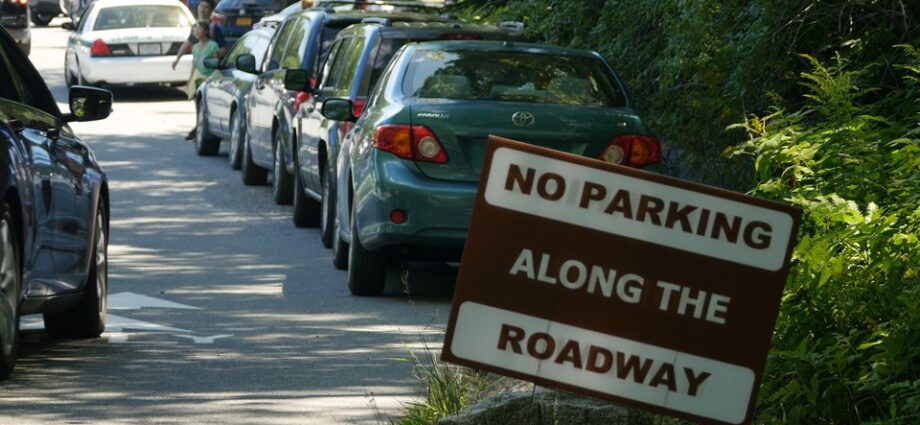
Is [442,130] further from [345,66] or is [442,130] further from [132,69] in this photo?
[132,69]

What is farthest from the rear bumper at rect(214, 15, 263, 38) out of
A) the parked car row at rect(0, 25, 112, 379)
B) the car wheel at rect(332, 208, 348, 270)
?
the parked car row at rect(0, 25, 112, 379)

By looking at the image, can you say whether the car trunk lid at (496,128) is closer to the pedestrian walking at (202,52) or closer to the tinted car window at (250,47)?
the tinted car window at (250,47)

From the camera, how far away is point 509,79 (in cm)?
1221

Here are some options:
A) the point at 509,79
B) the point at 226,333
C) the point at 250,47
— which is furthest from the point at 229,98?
the point at 226,333

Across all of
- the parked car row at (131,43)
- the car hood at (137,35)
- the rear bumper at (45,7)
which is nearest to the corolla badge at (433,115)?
the parked car row at (131,43)

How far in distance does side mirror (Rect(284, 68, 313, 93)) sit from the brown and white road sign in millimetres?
10040

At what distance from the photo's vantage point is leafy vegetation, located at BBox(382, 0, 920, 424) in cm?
698

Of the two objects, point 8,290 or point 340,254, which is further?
point 340,254

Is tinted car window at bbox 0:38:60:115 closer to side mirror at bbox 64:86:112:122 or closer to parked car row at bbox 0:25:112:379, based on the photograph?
parked car row at bbox 0:25:112:379

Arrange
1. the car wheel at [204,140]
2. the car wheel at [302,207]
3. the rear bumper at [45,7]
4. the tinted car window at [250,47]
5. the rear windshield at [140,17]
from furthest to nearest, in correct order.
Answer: the rear bumper at [45,7] < the rear windshield at [140,17] < the car wheel at [204,140] < the tinted car window at [250,47] < the car wheel at [302,207]

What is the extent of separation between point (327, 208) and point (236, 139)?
257 inches

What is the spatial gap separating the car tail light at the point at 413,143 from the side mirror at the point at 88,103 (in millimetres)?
1975

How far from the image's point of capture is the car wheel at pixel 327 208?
14359 millimetres

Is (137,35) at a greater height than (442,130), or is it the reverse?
(442,130)
